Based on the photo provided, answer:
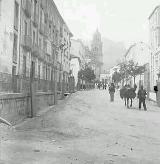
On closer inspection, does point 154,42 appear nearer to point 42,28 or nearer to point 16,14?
point 42,28

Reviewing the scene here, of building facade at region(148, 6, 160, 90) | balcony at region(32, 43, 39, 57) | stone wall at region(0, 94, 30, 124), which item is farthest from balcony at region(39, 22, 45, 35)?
building facade at region(148, 6, 160, 90)

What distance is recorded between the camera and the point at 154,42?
43.0 meters

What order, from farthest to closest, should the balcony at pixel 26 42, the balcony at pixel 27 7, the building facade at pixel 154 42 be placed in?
the building facade at pixel 154 42, the balcony at pixel 26 42, the balcony at pixel 27 7

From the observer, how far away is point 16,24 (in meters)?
20.7

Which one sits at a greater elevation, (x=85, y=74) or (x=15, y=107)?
(x=85, y=74)

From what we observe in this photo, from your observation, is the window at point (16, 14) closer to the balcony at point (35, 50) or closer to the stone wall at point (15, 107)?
the balcony at point (35, 50)

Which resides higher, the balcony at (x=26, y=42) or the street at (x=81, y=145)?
the balcony at (x=26, y=42)

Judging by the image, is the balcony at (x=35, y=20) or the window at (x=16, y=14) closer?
the window at (x=16, y=14)

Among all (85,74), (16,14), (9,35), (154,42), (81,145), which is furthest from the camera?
(85,74)

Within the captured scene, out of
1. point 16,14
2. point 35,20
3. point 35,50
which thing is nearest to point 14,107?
point 16,14

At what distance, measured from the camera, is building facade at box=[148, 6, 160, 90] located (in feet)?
132

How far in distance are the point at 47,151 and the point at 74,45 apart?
6178 centimetres

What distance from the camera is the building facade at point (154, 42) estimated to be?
4016 centimetres

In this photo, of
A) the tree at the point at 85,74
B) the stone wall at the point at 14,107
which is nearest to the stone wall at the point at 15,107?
the stone wall at the point at 14,107
